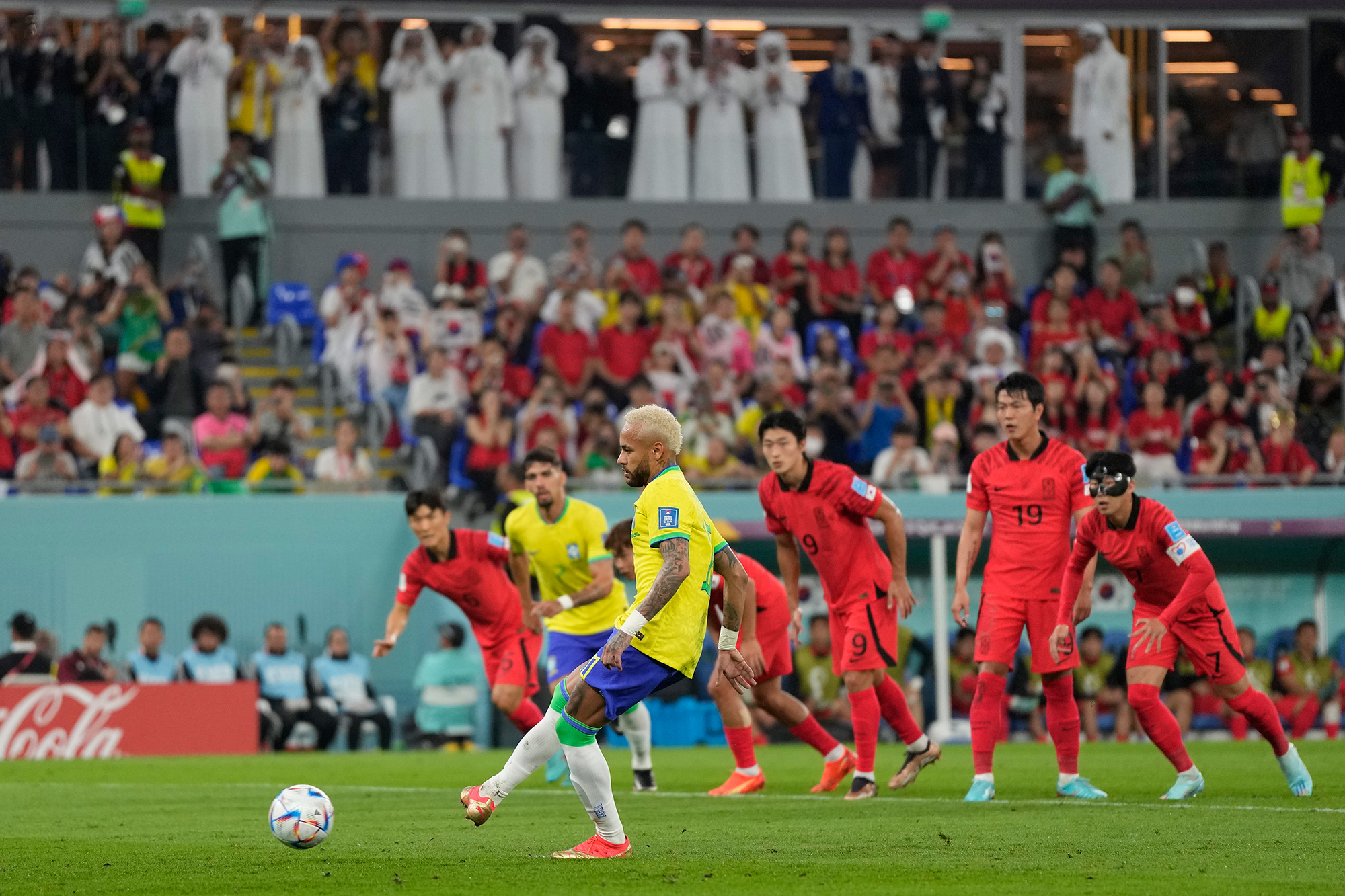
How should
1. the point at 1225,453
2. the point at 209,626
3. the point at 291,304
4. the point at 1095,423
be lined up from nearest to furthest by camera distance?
the point at 209,626, the point at 1095,423, the point at 1225,453, the point at 291,304

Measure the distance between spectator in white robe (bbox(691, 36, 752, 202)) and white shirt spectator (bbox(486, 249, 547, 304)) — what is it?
14.0 ft

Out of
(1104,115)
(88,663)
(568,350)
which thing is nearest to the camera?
(88,663)

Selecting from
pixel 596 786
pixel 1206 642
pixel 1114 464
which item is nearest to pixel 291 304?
pixel 1114 464

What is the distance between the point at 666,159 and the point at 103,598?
11.0 metres

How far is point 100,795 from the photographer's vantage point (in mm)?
12688

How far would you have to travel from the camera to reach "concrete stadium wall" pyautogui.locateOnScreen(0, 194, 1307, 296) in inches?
1025

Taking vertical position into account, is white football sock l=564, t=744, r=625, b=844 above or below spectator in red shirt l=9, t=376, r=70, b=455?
below

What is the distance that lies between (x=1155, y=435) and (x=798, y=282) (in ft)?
16.9

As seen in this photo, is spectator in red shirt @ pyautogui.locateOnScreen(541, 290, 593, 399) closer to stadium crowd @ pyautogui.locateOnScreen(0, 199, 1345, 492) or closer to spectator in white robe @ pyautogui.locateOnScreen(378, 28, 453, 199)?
stadium crowd @ pyautogui.locateOnScreen(0, 199, 1345, 492)

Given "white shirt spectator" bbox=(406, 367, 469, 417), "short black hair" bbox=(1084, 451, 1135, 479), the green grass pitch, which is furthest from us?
"white shirt spectator" bbox=(406, 367, 469, 417)

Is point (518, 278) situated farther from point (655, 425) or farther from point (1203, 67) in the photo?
point (655, 425)

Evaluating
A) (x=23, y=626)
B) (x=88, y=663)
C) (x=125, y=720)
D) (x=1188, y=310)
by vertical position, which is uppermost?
(x=1188, y=310)

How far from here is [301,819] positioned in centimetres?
813

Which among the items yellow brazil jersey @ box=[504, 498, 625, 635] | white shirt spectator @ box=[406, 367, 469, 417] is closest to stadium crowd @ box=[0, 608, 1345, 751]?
white shirt spectator @ box=[406, 367, 469, 417]
